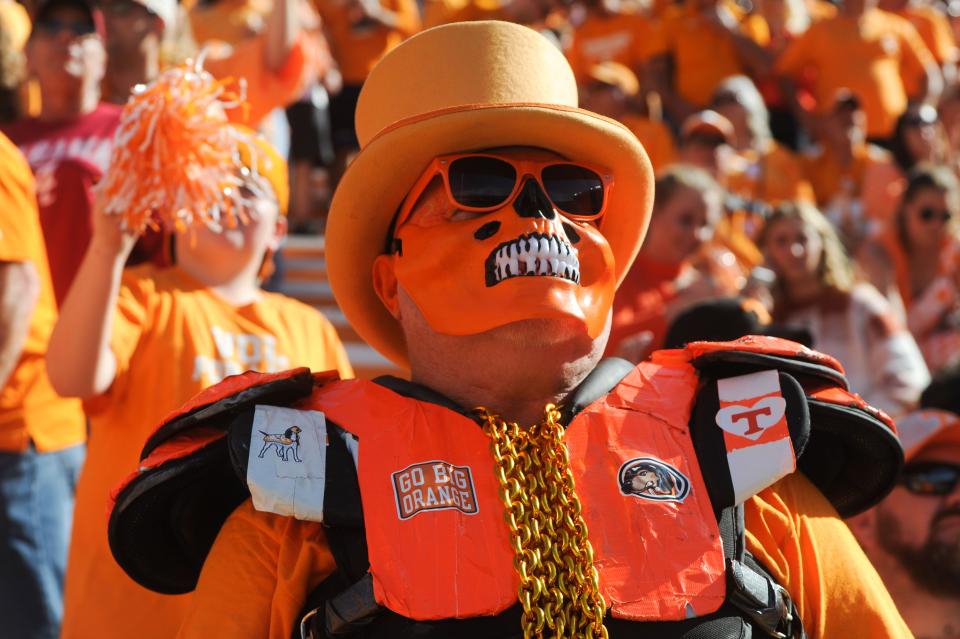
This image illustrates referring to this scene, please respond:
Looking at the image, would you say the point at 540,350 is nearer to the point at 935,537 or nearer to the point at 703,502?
the point at 703,502

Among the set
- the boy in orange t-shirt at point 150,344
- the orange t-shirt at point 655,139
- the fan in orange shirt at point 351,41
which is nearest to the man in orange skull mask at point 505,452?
the boy in orange t-shirt at point 150,344

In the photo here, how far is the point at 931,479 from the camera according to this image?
3.05m

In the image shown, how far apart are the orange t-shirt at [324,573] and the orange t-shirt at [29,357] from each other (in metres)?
1.44

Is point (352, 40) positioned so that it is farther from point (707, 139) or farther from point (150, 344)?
point (150, 344)

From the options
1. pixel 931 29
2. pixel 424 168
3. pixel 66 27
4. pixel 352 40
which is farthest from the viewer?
pixel 931 29

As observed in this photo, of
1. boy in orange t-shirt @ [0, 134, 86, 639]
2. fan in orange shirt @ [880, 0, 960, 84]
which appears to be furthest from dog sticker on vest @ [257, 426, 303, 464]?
fan in orange shirt @ [880, 0, 960, 84]

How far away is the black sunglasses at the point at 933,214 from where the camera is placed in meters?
6.55

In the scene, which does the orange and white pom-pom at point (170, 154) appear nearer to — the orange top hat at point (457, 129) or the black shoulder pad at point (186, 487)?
the orange top hat at point (457, 129)

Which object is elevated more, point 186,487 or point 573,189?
point 573,189

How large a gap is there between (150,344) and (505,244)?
128cm

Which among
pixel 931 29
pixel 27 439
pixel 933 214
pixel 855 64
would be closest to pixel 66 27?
pixel 27 439

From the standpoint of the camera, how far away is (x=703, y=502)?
2.29m

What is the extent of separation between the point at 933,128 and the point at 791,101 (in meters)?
1.28

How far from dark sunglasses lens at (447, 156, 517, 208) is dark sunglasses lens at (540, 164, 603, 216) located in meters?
0.08
